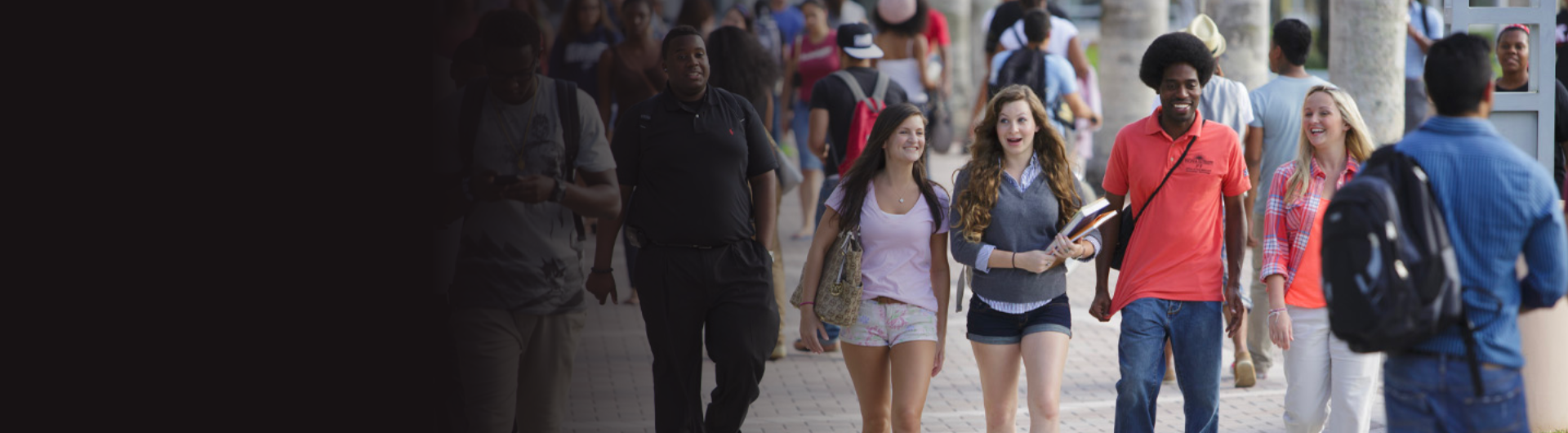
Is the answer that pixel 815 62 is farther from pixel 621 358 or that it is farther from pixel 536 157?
pixel 536 157

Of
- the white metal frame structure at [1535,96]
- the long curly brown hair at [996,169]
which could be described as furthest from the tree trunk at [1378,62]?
the long curly brown hair at [996,169]

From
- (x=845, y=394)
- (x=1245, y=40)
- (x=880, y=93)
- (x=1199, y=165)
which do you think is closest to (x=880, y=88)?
(x=880, y=93)

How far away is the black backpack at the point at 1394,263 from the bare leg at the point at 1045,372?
71.4 inches

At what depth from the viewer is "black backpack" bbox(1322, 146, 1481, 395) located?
12.7ft

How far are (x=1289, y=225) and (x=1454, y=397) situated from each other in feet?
5.90

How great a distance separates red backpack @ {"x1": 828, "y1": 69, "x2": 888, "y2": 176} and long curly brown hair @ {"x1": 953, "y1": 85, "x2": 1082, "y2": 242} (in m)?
2.30

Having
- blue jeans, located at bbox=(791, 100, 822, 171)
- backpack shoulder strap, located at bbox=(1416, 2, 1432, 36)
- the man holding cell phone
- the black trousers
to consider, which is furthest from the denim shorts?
backpack shoulder strap, located at bbox=(1416, 2, 1432, 36)

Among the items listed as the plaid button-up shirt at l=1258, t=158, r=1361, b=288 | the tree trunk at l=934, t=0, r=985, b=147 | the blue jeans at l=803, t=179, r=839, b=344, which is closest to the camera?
the plaid button-up shirt at l=1258, t=158, r=1361, b=288

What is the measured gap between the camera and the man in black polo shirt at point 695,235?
5984 mm

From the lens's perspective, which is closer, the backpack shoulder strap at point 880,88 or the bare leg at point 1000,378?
the bare leg at point 1000,378

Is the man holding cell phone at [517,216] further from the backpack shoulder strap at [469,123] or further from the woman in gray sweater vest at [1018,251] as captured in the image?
the woman in gray sweater vest at [1018,251]

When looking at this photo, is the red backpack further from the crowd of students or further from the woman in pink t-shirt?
the woman in pink t-shirt

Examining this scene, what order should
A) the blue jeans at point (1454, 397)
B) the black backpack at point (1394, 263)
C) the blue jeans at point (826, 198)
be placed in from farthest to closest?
the blue jeans at point (826, 198) → the blue jeans at point (1454, 397) → the black backpack at point (1394, 263)

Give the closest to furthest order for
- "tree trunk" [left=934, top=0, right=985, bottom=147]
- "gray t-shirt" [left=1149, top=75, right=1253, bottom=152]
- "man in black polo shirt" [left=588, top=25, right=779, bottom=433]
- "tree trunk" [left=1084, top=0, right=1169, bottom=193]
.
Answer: "man in black polo shirt" [left=588, top=25, right=779, bottom=433]
"gray t-shirt" [left=1149, top=75, right=1253, bottom=152]
"tree trunk" [left=1084, top=0, right=1169, bottom=193]
"tree trunk" [left=934, top=0, right=985, bottom=147]
